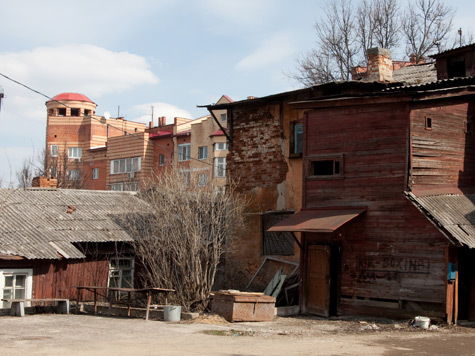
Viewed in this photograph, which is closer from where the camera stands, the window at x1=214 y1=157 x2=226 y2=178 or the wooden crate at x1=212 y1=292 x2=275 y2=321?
the wooden crate at x1=212 y1=292 x2=275 y2=321

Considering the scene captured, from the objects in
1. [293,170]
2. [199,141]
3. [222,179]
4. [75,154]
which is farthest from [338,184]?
[75,154]

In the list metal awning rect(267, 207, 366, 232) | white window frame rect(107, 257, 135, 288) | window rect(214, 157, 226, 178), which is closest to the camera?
metal awning rect(267, 207, 366, 232)

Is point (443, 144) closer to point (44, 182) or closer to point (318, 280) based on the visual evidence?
point (318, 280)

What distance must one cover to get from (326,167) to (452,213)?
488cm

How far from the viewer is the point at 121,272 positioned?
85.6 ft

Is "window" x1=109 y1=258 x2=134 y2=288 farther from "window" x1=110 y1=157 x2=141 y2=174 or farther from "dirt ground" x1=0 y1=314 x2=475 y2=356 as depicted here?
"window" x1=110 y1=157 x2=141 y2=174

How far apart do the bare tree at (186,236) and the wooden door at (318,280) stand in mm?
3008

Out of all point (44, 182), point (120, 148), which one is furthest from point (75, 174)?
point (44, 182)

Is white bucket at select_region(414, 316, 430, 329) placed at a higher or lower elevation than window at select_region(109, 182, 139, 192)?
lower

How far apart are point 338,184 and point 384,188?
161cm

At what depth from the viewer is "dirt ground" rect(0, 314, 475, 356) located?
1341 centimetres

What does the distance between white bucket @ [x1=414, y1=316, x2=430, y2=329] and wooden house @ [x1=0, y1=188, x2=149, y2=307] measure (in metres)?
11.9

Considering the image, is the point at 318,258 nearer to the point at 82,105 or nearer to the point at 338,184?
the point at 338,184

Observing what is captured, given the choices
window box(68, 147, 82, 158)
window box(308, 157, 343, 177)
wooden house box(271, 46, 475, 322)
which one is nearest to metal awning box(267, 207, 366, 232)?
wooden house box(271, 46, 475, 322)
